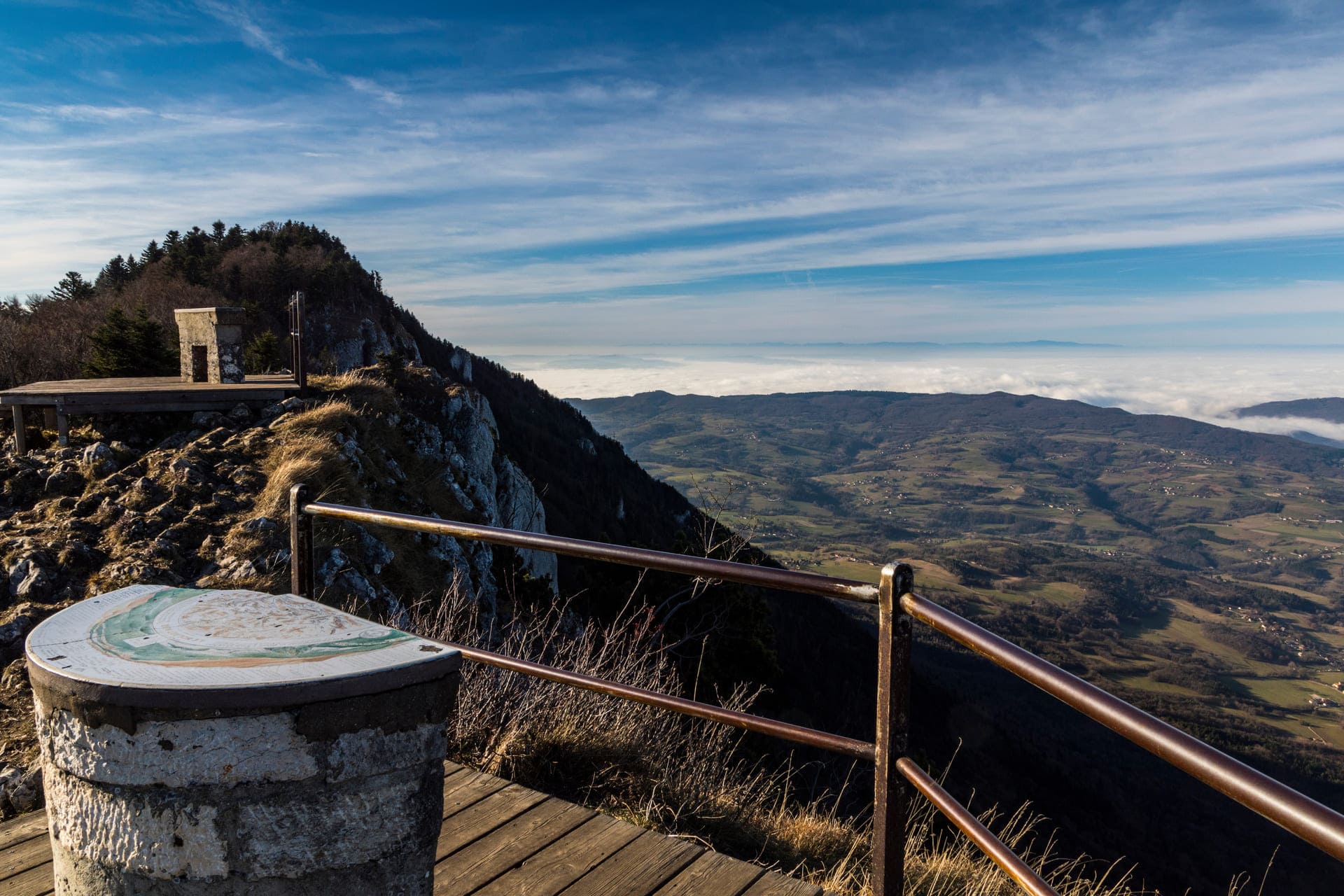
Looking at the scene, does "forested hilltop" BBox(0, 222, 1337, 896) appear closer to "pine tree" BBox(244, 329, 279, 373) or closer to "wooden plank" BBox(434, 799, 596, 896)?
"pine tree" BBox(244, 329, 279, 373)

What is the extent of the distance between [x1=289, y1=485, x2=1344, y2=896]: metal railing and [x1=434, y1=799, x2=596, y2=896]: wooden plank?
1.92ft

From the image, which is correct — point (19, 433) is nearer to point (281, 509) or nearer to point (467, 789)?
point (281, 509)

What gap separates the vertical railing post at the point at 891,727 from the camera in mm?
2105

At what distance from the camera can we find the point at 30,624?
21.8 ft

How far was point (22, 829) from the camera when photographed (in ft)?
9.69

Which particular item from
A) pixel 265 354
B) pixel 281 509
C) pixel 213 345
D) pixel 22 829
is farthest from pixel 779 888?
pixel 265 354

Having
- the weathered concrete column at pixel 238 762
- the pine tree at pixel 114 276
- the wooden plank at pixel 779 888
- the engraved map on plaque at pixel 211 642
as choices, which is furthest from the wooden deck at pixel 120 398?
the pine tree at pixel 114 276

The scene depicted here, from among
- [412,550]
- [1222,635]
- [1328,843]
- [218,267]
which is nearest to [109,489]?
[412,550]

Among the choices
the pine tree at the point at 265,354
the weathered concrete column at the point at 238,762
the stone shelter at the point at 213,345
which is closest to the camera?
the weathered concrete column at the point at 238,762

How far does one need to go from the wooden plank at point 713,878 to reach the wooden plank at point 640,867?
32mm

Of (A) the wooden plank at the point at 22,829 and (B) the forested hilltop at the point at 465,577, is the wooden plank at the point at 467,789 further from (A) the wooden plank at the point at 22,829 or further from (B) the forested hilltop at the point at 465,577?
(A) the wooden plank at the point at 22,829

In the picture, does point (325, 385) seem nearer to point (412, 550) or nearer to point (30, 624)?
point (412, 550)

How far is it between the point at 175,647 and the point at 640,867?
67.3 inches

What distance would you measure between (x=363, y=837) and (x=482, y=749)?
2.54m
